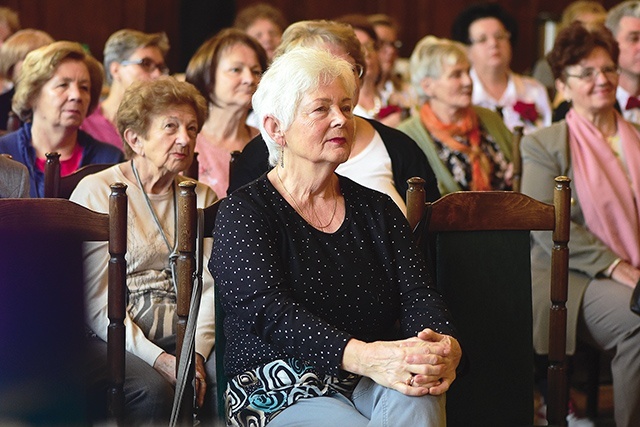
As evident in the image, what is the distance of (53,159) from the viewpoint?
2.87 metres

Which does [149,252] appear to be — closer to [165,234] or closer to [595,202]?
[165,234]

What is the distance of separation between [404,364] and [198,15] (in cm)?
565

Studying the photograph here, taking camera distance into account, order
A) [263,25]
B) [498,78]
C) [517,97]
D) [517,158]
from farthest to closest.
A: [263,25] < [498,78] < [517,97] < [517,158]

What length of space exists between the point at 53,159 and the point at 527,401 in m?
1.52

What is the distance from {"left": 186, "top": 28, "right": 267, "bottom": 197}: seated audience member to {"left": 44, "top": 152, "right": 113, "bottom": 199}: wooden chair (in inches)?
24.9

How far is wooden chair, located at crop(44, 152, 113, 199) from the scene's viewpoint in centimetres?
286

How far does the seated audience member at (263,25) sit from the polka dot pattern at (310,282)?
347cm

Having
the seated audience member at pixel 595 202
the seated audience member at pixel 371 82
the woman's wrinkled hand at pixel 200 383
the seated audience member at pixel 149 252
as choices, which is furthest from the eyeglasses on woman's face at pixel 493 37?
the woman's wrinkled hand at pixel 200 383

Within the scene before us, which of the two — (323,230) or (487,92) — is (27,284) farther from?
(487,92)

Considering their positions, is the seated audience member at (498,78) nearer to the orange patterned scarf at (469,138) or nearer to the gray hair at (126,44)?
the orange patterned scarf at (469,138)

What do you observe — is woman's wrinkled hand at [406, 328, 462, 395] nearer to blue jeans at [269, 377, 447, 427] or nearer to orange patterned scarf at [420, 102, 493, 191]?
blue jeans at [269, 377, 447, 427]

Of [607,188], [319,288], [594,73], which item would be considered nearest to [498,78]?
[594,73]

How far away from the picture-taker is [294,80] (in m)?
2.13

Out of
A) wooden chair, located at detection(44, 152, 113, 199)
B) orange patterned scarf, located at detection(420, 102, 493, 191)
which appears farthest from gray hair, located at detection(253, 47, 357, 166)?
orange patterned scarf, located at detection(420, 102, 493, 191)
